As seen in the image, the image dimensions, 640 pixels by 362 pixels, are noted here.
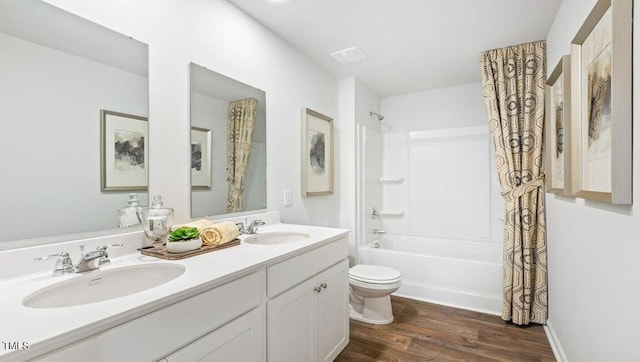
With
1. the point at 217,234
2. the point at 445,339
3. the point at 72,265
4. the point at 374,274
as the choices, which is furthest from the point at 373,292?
the point at 72,265

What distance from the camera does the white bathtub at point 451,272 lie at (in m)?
2.67

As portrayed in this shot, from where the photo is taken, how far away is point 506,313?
2.46 m

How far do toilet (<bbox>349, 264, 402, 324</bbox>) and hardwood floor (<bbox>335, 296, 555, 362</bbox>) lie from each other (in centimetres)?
8

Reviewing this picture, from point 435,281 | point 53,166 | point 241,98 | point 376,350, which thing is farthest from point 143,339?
point 435,281

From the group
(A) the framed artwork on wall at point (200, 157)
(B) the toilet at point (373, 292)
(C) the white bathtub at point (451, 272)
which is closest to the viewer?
(A) the framed artwork on wall at point (200, 157)

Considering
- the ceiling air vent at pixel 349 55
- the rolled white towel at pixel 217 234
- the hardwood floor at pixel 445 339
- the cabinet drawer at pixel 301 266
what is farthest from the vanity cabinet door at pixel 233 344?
the ceiling air vent at pixel 349 55

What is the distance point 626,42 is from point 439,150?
2615 millimetres

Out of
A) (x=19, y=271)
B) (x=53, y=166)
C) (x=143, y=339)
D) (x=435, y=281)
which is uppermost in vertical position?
(x=53, y=166)

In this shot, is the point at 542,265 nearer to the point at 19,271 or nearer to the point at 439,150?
the point at 439,150

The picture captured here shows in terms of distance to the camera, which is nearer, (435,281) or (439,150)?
(435,281)

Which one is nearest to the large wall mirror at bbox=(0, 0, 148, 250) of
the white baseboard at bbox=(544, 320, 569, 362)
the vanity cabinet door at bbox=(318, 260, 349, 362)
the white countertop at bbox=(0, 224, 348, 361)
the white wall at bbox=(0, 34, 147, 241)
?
the white wall at bbox=(0, 34, 147, 241)

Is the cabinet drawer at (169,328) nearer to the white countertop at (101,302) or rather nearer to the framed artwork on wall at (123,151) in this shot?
the white countertop at (101,302)

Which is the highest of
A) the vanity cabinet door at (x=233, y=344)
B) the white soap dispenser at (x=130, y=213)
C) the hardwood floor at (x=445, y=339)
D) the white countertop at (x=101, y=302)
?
the white soap dispenser at (x=130, y=213)

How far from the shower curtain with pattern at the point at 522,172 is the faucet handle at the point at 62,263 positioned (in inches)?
113
